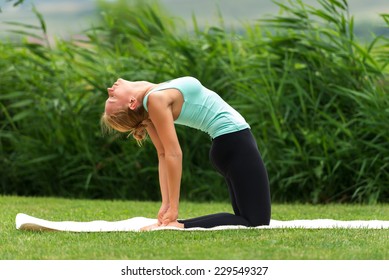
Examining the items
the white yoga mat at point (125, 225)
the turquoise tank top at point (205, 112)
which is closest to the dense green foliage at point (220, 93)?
the white yoga mat at point (125, 225)

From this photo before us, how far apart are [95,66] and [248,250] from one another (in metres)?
4.92

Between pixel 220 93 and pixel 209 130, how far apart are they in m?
3.32

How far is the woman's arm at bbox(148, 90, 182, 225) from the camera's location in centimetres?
438

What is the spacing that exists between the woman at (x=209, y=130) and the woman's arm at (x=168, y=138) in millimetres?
44

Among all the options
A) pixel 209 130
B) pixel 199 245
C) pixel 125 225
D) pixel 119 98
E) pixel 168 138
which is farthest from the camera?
pixel 125 225

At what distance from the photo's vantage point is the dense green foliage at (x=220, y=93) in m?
7.38

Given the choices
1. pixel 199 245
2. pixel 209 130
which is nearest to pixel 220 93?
pixel 209 130

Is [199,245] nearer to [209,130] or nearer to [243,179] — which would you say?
[243,179]

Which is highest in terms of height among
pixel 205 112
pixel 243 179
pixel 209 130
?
pixel 205 112

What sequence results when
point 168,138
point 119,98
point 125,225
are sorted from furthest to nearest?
point 125,225 < point 119,98 < point 168,138

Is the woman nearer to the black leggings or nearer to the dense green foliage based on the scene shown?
the black leggings

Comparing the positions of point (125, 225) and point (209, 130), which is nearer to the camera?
point (209, 130)

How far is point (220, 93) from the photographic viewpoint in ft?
26.1

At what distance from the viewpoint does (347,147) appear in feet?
23.9
